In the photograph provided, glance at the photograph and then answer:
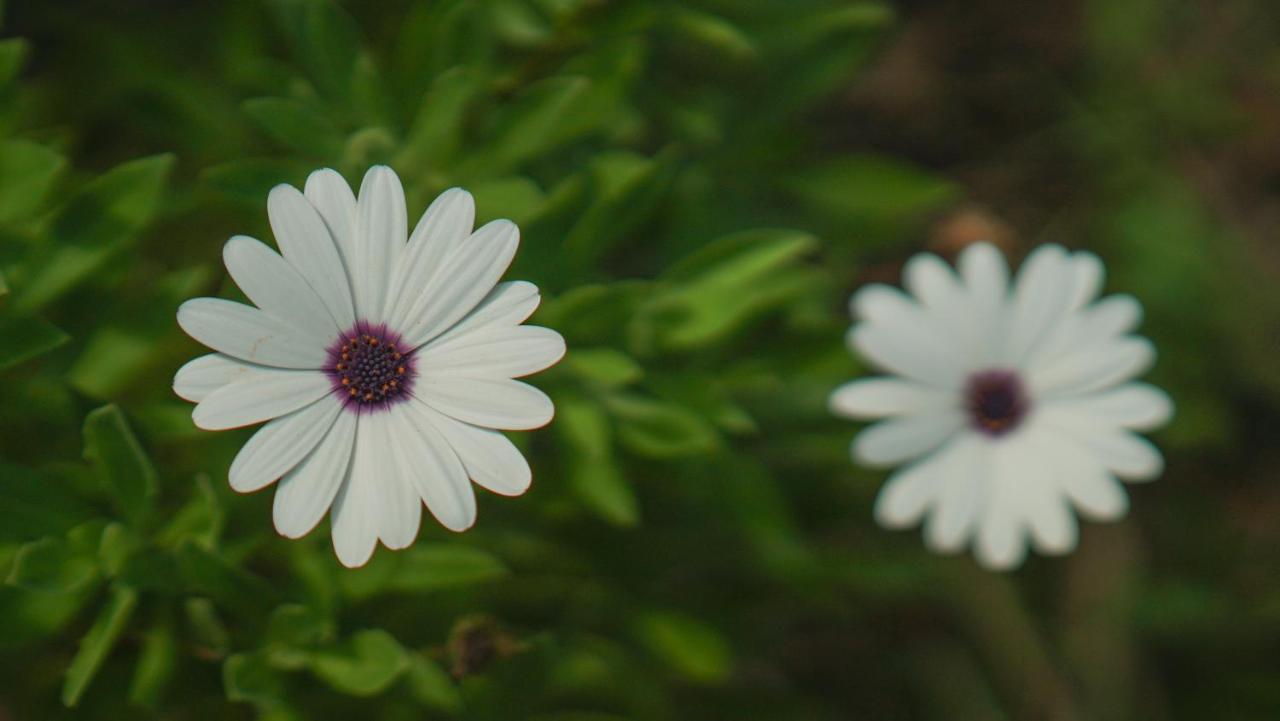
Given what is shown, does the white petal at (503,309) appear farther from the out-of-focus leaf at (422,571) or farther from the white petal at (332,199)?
the out-of-focus leaf at (422,571)

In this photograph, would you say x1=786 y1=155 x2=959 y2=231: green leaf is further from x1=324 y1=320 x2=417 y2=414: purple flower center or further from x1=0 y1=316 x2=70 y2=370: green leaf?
x1=0 y1=316 x2=70 y2=370: green leaf

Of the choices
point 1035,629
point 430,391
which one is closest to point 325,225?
point 430,391

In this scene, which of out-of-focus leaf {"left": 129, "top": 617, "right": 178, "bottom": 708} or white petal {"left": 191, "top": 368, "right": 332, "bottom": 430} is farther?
out-of-focus leaf {"left": 129, "top": 617, "right": 178, "bottom": 708}

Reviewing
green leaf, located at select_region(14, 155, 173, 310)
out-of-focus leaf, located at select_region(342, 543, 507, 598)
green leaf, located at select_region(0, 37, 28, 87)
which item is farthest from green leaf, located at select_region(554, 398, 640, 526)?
green leaf, located at select_region(0, 37, 28, 87)

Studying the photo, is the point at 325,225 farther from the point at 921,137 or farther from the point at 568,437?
the point at 921,137

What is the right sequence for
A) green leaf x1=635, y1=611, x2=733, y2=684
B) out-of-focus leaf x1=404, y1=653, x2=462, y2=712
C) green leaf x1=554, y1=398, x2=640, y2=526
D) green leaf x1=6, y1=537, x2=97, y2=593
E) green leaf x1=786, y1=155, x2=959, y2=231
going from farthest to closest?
green leaf x1=786, y1=155, x2=959, y2=231 < green leaf x1=635, y1=611, x2=733, y2=684 < green leaf x1=554, y1=398, x2=640, y2=526 < out-of-focus leaf x1=404, y1=653, x2=462, y2=712 < green leaf x1=6, y1=537, x2=97, y2=593
